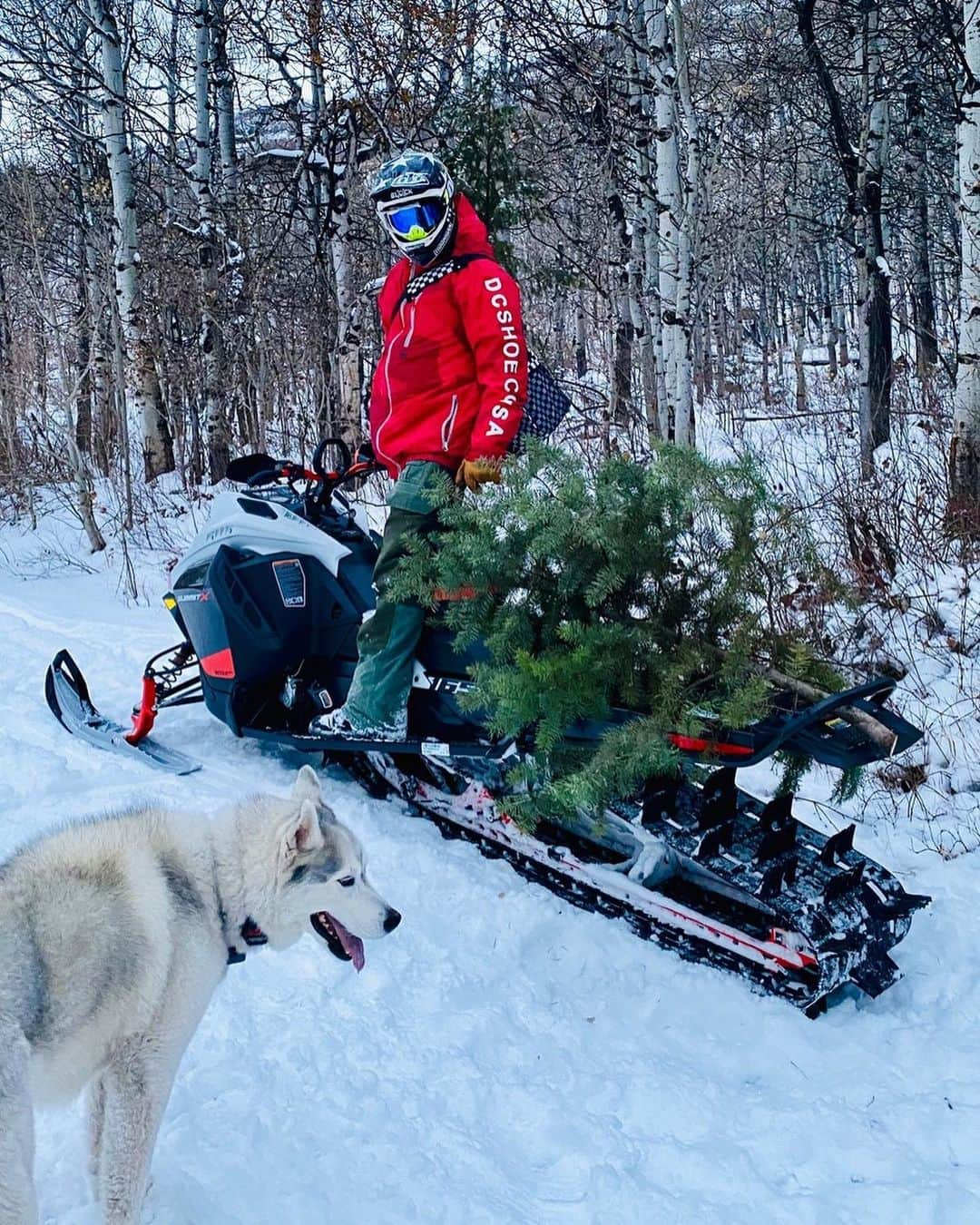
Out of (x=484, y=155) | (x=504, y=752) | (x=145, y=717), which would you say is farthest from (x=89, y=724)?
(x=484, y=155)

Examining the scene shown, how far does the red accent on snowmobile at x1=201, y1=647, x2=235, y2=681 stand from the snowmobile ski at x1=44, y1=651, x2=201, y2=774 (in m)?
0.50

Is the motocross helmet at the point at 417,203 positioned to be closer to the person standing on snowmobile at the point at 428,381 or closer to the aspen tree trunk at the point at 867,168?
the person standing on snowmobile at the point at 428,381

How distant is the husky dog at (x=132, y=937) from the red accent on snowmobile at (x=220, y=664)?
6.82 feet

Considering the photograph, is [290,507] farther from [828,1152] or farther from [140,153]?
[140,153]

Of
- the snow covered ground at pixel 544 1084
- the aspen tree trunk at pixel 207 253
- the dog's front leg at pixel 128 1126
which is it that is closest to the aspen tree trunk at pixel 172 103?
the aspen tree trunk at pixel 207 253

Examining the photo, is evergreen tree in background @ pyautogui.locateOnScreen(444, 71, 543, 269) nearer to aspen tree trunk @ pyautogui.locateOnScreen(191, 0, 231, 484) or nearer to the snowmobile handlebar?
aspen tree trunk @ pyautogui.locateOnScreen(191, 0, 231, 484)

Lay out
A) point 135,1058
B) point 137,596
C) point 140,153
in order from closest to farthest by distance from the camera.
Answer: point 135,1058 < point 137,596 < point 140,153

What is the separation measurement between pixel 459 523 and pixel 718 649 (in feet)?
3.46

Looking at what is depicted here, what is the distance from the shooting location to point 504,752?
3816 millimetres

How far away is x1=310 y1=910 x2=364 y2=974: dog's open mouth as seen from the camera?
9.13 ft

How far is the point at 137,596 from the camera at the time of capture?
903cm

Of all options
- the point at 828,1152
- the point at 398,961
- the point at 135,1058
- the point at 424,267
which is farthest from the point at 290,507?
the point at 828,1152

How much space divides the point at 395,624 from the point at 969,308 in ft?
15.1

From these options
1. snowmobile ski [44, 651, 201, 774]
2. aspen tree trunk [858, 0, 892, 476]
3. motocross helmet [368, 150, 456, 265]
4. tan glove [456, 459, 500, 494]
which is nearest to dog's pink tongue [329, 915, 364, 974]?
tan glove [456, 459, 500, 494]
